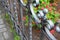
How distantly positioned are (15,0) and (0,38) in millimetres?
740

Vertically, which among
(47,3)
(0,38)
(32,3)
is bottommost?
(0,38)

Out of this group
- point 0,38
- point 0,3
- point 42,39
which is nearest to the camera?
point 42,39

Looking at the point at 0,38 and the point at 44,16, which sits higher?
the point at 44,16

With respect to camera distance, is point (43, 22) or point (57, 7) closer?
point (43, 22)

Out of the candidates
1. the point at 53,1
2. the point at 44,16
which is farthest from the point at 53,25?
the point at 53,1

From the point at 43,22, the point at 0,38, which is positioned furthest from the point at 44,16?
the point at 0,38

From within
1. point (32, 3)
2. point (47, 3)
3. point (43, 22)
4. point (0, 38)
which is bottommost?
point (0, 38)

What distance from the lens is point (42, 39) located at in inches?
63.2

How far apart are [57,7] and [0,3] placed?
138 cm

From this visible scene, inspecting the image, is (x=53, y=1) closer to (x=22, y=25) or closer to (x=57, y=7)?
(x=57, y=7)

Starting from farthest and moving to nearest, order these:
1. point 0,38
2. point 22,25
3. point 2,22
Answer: point 2,22 < point 0,38 < point 22,25

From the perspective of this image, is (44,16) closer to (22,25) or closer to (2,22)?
(22,25)

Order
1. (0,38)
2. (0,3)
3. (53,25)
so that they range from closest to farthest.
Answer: (53,25), (0,38), (0,3)

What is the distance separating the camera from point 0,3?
339cm
